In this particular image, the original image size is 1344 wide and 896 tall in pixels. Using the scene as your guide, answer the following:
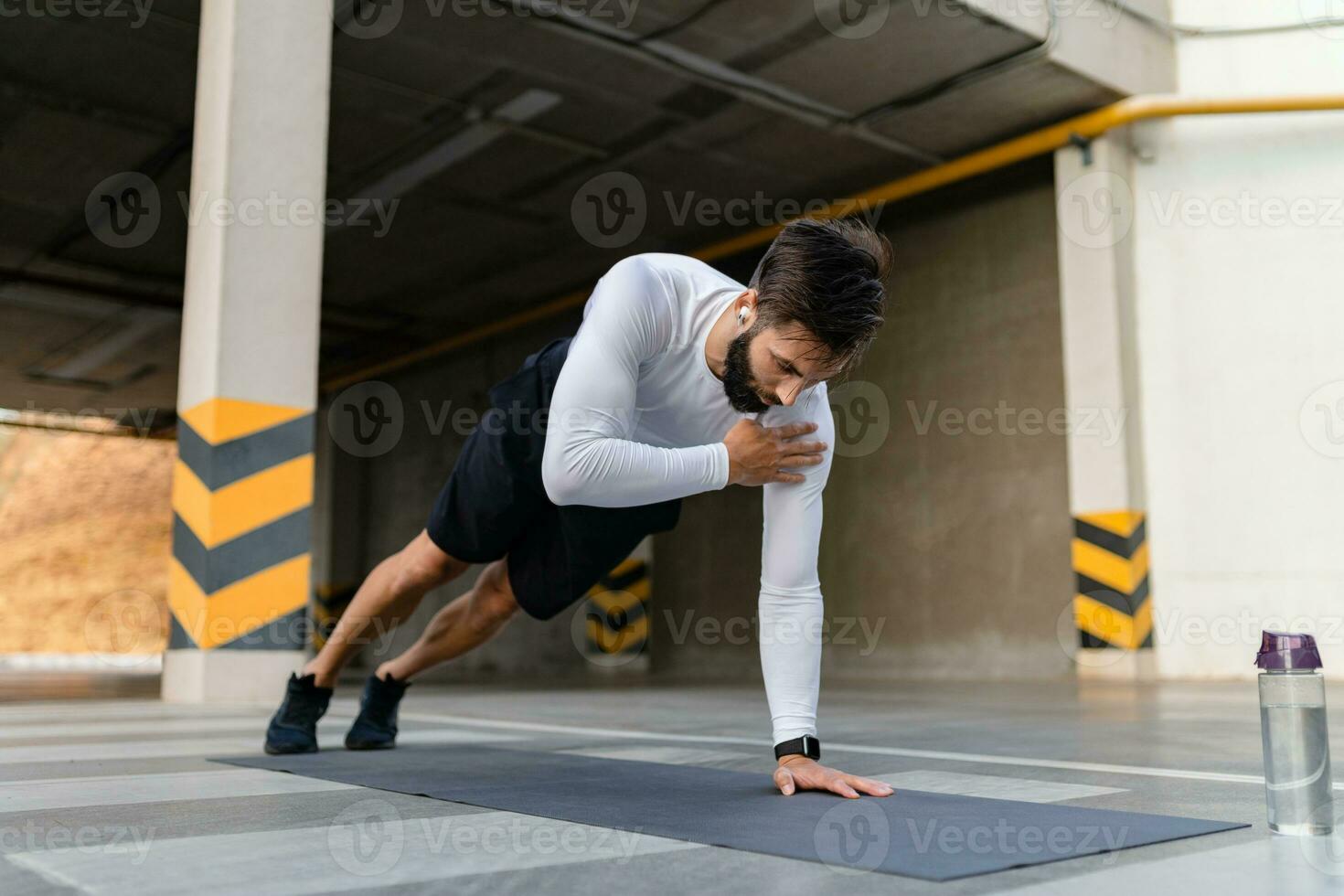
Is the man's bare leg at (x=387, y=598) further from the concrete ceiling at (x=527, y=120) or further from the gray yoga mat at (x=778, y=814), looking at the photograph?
the concrete ceiling at (x=527, y=120)

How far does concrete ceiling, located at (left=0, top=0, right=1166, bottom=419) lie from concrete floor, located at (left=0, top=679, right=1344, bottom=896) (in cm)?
429

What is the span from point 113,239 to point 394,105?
4.14 meters

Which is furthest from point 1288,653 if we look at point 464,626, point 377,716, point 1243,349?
point 1243,349

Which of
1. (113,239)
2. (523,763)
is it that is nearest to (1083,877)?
(523,763)

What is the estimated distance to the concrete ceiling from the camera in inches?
268

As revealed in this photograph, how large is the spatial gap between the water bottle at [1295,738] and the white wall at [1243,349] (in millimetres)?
6033

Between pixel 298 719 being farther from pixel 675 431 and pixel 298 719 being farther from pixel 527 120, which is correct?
pixel 527 120

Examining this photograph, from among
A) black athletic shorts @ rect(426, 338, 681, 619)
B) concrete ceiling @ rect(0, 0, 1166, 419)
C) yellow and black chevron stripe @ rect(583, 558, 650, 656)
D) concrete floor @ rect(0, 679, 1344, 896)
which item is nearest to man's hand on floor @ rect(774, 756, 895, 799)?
concrete floor @ rect(0, 679, 1344, 896)

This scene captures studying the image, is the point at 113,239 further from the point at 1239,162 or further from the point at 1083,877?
the point at 1083,877

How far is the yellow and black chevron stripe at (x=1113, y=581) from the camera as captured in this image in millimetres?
7289

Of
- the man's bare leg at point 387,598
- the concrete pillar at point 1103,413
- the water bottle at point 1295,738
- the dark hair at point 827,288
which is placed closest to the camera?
the water bottle at point 1295,738

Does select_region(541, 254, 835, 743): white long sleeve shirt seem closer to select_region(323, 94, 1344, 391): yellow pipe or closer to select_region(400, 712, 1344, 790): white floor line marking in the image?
select_region(400, 712, 1344, 790): white floor line marking

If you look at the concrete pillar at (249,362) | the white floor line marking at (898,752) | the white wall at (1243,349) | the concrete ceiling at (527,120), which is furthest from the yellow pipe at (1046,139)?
the white floor line marking at (898,752)

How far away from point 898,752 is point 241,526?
3.07 metres
